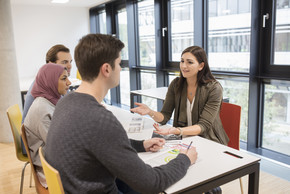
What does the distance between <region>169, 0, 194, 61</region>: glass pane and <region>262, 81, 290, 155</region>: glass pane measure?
160cm

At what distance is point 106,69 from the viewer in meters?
1.12

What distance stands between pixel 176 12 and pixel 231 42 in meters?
1.34

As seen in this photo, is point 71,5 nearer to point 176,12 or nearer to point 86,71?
point 176,12

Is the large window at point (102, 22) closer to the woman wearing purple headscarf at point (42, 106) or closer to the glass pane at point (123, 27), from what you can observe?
the glass pane at point (123, 27)

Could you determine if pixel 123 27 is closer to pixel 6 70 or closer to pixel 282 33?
pixel 6 70

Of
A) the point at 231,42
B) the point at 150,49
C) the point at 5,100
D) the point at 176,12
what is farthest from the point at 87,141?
the point at 150,49

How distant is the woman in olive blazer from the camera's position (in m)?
2.03

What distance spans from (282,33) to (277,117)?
0.97m

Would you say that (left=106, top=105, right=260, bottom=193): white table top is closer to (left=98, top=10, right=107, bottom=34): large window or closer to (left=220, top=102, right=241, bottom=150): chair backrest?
(left=220, top=102, right=241, bottom=150): chair backrest

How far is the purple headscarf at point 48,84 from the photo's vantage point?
1965 millimetres

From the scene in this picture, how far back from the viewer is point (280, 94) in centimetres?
308

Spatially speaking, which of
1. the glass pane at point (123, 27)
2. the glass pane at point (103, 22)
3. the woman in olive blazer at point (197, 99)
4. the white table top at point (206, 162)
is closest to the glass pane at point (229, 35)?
the woman in olive blazer at point (197, 99)

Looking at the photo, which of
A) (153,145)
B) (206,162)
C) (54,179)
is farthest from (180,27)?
(54,179)

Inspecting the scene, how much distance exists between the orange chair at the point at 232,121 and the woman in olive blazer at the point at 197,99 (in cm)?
9
